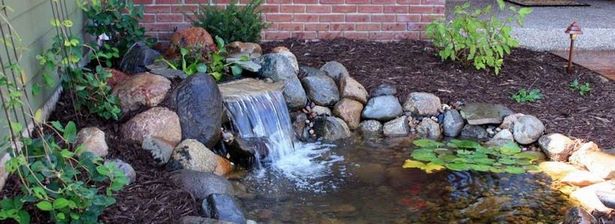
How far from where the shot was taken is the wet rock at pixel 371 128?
18.5 feet

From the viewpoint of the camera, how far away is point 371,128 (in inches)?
223

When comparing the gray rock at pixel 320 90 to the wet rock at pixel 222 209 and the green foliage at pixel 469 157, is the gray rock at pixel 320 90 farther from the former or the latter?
the wet rock at pixel 222 209

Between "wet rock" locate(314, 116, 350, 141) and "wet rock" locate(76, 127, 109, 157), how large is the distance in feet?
5.98

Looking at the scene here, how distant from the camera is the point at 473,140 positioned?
550 cm

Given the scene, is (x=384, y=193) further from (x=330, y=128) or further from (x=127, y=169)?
(x=127, y=169)

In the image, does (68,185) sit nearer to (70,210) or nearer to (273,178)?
(70,210)

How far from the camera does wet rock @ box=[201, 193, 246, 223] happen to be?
3740 mm

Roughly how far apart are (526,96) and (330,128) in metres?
1.70

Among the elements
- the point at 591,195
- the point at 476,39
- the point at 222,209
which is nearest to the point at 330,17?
the point at 476,39

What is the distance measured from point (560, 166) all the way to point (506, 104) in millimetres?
957

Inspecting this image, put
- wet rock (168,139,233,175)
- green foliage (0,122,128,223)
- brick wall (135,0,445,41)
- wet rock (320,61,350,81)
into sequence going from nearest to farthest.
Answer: green foliage (0,122,128,223), wet rock (168,139,233,175), wet rock (320,61,350,81), brick wall (135,0,445,41)

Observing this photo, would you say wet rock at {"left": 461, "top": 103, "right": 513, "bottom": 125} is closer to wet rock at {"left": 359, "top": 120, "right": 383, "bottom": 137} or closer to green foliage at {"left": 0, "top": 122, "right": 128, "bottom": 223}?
wet rock at {"left": 359, "top": 120, "right": 383, "bottom": 137}

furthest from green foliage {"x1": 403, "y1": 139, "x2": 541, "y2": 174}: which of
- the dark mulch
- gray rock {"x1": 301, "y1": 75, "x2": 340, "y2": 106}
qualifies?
gray rock {"x1": 301, "y1": 75, "x2": 340, "y2": 106}

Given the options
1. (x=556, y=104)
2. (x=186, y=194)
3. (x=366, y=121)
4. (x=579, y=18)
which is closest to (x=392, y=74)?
(x=366, y=121)
